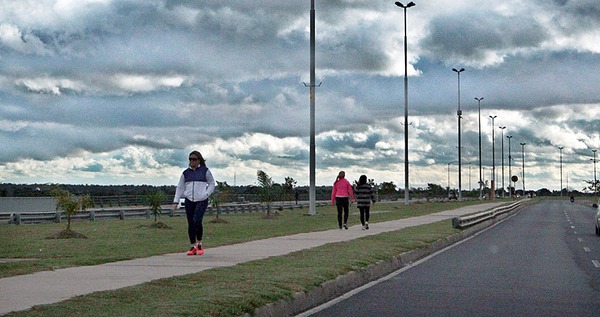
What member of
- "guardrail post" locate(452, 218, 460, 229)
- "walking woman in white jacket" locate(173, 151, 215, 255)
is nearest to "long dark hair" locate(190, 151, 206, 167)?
"walking woman in white jacket" locate(173, 151, 215, 255)

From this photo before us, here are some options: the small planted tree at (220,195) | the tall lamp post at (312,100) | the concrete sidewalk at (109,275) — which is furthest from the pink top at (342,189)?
the tall lamp post at (312,100)

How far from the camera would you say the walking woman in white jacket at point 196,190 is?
13.8 m

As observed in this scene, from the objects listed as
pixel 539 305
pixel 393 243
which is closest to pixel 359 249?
pixel 393 243

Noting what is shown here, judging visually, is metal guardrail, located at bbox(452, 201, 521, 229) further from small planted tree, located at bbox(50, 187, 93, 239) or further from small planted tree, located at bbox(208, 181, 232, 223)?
small planted tree, located at bbox(50, 187, 93, 239)

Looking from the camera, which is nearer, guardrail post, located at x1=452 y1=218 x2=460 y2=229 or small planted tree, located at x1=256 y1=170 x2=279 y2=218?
guardrail post, located at x1=452 y1=218 x2=460 y2=229

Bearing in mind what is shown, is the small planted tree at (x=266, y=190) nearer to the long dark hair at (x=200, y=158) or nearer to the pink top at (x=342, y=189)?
the pink top at (x=342, y=189)

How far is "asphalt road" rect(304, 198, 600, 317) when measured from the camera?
9062 mm

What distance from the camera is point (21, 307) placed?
759 cm

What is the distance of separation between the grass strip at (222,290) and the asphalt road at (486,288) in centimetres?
60

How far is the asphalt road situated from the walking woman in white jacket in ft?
12.6

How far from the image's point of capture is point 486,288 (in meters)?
11.1

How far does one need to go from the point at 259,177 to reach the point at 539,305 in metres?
34.3

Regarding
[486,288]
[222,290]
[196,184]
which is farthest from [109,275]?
[486,288]

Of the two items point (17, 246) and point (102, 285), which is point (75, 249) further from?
point (102, 285)
